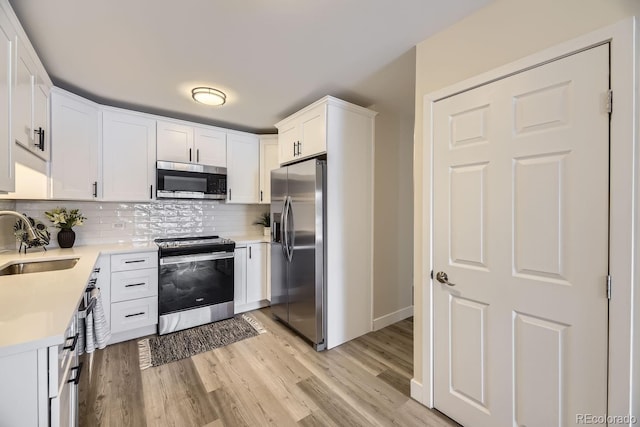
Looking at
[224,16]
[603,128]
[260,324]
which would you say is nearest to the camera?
[603,128]

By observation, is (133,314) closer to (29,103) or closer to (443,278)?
(29,103)

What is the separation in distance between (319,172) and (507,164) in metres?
1.54

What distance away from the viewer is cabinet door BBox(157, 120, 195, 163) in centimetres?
316

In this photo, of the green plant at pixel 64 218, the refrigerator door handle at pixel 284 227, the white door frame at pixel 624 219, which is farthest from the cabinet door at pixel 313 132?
the green plant at pixel 64 218

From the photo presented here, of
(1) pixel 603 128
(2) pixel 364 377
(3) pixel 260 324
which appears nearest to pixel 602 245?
(1) pixel 603 128

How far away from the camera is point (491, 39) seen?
154 centimetres

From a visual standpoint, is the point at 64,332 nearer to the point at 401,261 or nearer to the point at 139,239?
the point at 139,239

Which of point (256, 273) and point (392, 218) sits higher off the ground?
point (392, 218)

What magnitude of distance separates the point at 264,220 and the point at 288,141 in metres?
1.43

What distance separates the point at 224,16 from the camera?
163 cm

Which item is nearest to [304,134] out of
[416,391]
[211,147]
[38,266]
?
[211,147]

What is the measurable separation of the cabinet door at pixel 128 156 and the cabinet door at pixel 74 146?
92mm

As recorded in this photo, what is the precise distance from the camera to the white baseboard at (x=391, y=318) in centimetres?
309

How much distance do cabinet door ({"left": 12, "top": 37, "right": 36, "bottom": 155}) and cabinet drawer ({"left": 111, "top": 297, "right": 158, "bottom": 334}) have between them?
163 cm
